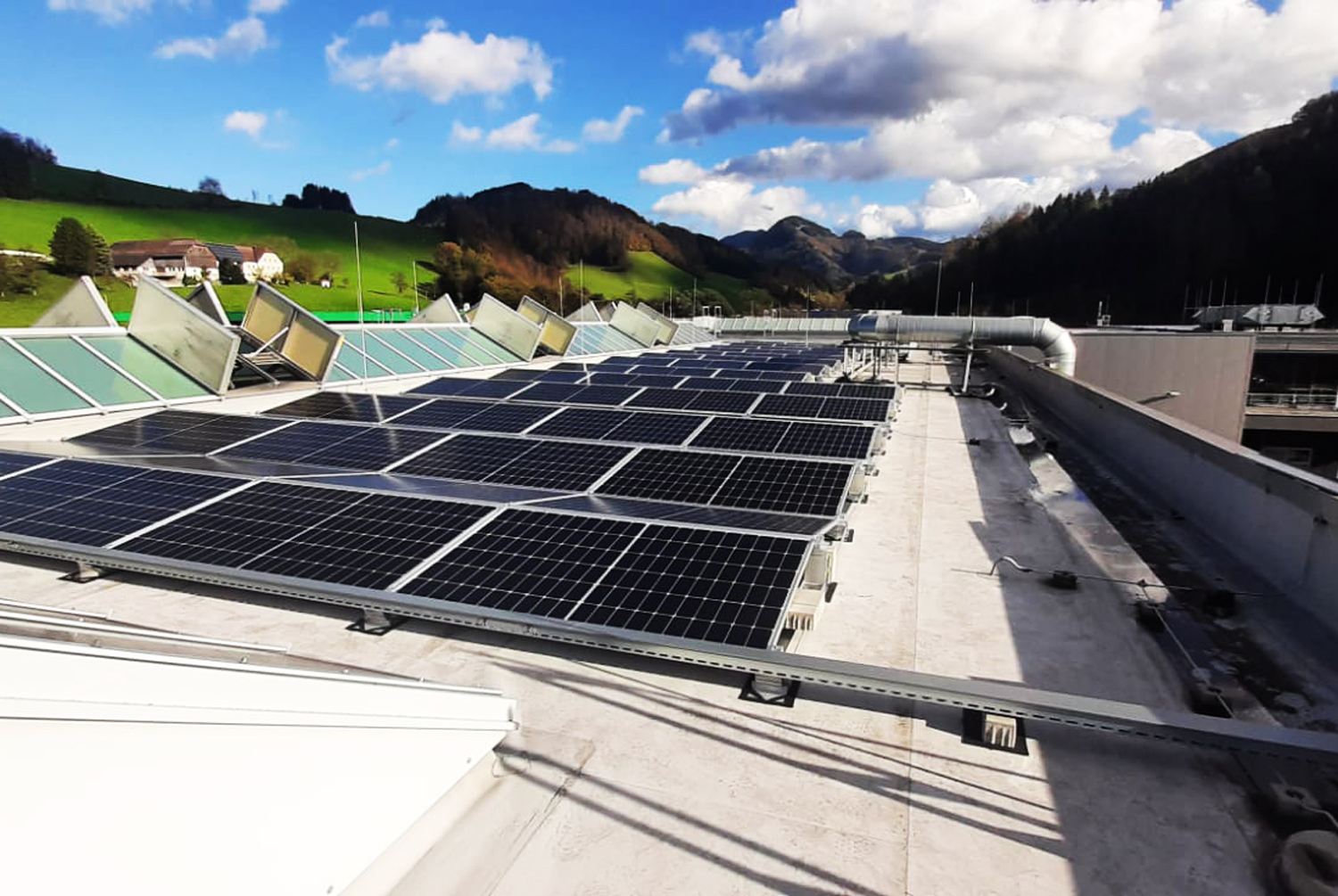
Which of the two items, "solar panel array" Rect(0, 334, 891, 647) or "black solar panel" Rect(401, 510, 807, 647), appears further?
"solar panel array" Rect(0, 334, 891, 647)

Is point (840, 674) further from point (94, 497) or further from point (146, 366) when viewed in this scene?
point (146, 366)

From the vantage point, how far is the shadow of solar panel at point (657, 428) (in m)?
14.5

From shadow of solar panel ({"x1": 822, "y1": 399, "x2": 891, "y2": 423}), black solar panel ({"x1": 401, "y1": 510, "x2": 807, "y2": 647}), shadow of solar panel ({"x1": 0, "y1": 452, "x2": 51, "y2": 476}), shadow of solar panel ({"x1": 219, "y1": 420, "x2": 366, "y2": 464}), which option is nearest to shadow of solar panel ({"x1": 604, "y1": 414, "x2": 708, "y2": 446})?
shadow of solar panel ({"x1": 822, "y1": 399, "x2": 891, "y2": 423})

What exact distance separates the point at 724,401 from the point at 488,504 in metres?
12.1

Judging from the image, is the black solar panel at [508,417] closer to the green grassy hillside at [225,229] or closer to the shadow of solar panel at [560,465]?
the shadow of solar panel at [560,465]

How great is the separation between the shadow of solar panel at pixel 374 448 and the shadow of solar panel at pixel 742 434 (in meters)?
5.82

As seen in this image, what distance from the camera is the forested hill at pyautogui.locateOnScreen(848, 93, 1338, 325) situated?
319ft

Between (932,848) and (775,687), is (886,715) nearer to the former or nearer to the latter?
(775,687)


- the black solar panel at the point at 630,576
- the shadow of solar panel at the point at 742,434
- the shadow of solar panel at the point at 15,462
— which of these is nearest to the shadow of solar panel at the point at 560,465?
the shadow of solar panel at the point at 742,434

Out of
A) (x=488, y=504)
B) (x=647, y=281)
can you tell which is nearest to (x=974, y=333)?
(x=488, y=504)

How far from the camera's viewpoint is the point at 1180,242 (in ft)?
368

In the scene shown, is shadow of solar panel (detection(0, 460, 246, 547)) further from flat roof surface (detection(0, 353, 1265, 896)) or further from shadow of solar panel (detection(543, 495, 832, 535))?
shadow of solar panel (detection(543, 495, 832, 535))

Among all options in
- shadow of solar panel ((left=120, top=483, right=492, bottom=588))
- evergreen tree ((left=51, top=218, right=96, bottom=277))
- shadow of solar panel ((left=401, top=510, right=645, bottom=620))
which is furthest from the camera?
evergreen tree ((left=51, top=218, right=96, bottom=277))

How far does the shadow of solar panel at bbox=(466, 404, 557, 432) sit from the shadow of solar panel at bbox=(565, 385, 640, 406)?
7.32 ft
